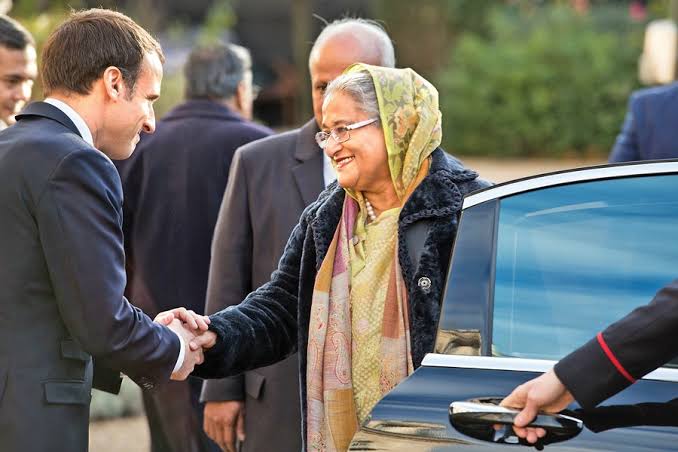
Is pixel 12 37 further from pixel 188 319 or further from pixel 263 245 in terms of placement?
pixel 188 319

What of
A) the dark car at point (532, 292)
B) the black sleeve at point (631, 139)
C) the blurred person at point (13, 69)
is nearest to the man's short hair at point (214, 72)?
the blurred person at point (13, 69)

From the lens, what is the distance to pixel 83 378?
128 inches

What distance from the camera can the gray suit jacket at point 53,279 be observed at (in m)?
3.07

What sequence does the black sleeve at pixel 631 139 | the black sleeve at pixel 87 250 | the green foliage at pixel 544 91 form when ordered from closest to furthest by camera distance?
the black sleeve at pixel 87 250 → the black sleeve at pixel 631 139 → the green foliage at pixel 544 91

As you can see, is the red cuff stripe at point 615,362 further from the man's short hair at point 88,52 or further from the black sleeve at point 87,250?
the man's short hair at point 88,52

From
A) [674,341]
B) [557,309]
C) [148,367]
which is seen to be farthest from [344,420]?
[674,341]

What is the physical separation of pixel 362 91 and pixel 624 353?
1229 mm

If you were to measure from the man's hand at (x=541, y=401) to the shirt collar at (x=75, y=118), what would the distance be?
1.34 meters

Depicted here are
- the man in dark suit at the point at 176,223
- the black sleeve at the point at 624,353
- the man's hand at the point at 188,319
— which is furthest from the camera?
the man in dark suit at the point at 176,223

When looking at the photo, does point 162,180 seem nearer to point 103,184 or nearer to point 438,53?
point 103,184

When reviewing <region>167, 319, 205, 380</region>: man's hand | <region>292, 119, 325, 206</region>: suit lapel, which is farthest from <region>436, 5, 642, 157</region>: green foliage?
<region>167, 319, 205, 380</region>: man's hand

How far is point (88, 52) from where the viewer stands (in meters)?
3.26

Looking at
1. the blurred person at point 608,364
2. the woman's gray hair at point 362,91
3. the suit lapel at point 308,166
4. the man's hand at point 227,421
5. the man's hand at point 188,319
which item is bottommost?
the man's hand at point 227,421

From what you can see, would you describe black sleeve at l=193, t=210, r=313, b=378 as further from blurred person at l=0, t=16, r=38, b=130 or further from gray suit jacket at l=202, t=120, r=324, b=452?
blurred person at l=0, t=16, r=38, b=130
